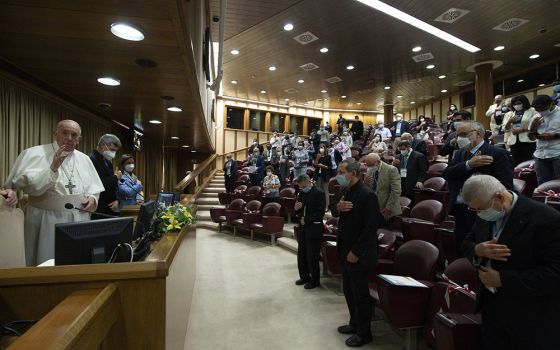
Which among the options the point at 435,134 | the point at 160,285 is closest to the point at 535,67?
the point at 435,134

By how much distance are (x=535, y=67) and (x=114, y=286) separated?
1551 centimetres

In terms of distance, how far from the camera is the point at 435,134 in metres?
9.91

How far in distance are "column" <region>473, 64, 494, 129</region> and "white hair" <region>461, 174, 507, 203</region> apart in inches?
432

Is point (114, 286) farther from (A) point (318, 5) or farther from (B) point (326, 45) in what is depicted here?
(B) point (326, 45)

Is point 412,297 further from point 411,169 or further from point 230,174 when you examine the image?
point 230,174

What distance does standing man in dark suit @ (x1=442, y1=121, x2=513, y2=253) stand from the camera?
2639 mm

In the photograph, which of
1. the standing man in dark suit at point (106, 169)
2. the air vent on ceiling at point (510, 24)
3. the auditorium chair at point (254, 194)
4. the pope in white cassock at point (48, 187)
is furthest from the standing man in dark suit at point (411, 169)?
the air vent on ceiling at point (510, 24)

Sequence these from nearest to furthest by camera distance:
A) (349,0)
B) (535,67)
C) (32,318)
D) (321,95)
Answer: (32,318), (349,0), (535,67), (321,95)

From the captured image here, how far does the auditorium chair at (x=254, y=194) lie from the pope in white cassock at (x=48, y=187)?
18.3 feet

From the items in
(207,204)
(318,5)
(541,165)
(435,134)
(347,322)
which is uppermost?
(318,5)

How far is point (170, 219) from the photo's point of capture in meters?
3.23

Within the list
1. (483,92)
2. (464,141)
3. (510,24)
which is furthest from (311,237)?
(483,92)

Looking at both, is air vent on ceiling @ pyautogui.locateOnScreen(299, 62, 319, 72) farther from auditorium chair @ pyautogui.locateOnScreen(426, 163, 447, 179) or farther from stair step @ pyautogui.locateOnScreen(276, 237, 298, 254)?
stair step @ pyautogui.locateOnScreen(276, 237, 298, 254)

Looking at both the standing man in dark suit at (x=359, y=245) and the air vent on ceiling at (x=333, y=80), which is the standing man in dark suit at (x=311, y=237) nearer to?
the standing man in dark suit at (x=359, y=245)
